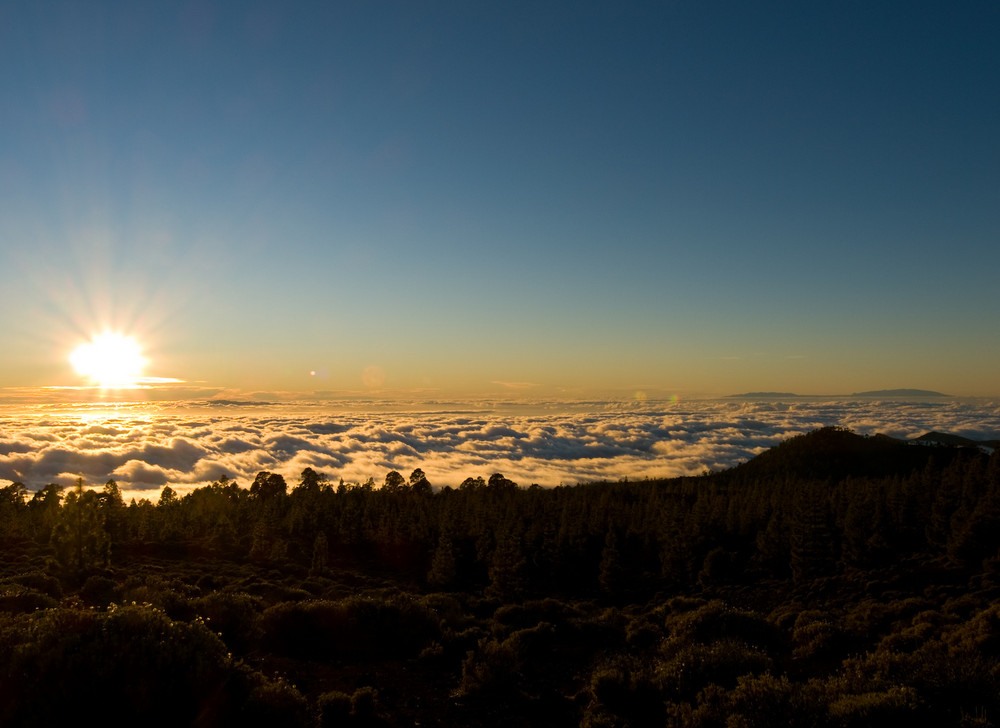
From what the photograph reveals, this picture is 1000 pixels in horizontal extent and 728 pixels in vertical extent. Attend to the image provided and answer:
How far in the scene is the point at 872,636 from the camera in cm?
1964

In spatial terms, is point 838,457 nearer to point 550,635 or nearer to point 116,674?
point 550,635

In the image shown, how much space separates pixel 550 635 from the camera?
18.7 metres

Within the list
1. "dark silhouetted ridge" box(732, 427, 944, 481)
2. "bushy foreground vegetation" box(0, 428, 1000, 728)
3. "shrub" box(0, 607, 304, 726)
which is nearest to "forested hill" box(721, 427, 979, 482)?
"dark silhouetted ridge" box(732, 427, 944, 481)

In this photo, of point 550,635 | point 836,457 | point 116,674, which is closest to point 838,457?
point 836,457

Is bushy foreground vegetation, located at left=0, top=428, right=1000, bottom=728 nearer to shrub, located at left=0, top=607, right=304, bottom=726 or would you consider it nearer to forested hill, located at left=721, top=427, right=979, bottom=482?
shrub, located at left=0, top=607, right=304, bottom=726

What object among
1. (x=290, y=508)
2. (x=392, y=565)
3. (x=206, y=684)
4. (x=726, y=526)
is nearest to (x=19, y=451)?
(x=290, y=508)

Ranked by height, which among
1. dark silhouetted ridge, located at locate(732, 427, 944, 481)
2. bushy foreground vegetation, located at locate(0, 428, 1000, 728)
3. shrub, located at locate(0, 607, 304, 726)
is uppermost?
shrub, located at locate(0, 607, 304, 726)

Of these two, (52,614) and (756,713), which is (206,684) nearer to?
(52,614)

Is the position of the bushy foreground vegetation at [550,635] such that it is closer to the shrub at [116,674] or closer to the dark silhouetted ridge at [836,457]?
the shrub at [116,674]

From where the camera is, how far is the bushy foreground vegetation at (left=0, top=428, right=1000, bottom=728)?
988cm

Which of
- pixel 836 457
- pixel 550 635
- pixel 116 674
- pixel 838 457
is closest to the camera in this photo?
pixel 116 674

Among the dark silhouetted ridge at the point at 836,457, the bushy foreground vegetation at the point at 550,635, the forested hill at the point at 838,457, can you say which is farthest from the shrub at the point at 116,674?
the dark silhouetted ridge at the point at 836,457

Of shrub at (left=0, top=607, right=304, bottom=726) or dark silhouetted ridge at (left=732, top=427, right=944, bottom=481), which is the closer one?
shrub at (left=0, top=607, right=304, bottom=726)

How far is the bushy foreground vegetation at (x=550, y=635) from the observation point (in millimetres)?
9883
